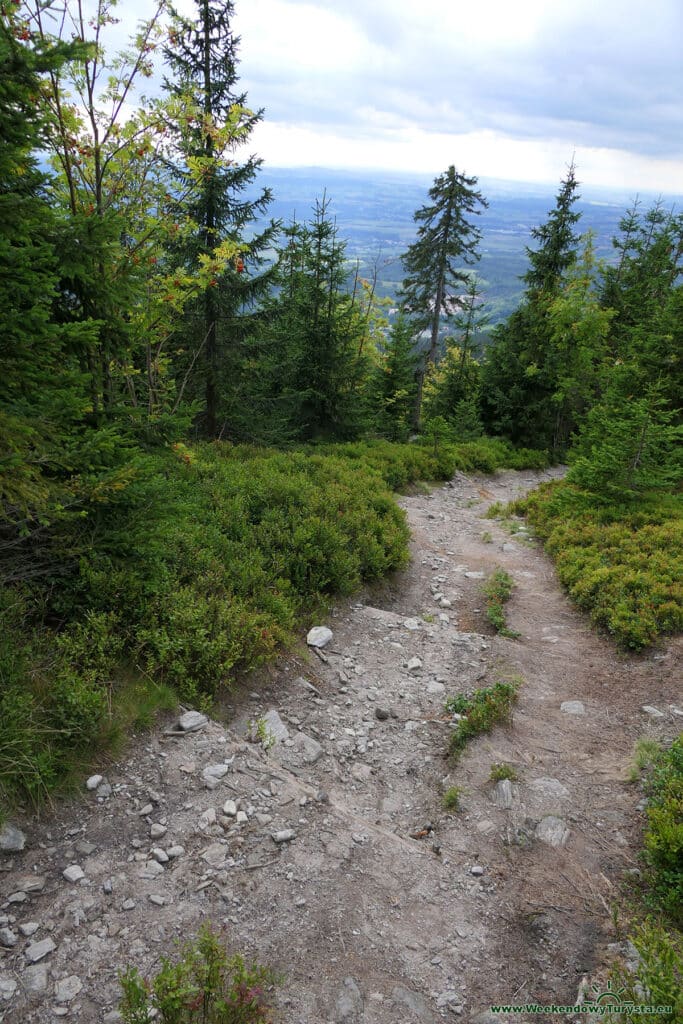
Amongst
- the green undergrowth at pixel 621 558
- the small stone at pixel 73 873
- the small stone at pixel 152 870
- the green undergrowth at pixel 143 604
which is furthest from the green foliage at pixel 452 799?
the green undergrowth at pixel 621 558

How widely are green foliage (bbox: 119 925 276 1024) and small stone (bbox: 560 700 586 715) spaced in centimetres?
470

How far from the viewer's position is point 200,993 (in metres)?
3.17

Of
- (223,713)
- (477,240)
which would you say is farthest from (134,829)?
(477,240)

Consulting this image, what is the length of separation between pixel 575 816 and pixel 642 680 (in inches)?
113

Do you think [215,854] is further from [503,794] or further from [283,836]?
[503,794]

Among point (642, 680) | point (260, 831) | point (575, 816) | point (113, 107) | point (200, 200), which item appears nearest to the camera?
point (260, 831)

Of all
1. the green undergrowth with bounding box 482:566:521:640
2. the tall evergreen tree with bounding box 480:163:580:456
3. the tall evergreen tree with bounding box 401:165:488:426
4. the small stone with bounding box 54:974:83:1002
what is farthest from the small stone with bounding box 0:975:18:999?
the tall evergreen tree with bounding box 401:165:488:426

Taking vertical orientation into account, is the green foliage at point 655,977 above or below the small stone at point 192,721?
above

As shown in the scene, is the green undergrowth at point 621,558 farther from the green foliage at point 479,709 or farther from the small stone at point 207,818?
the small stone at point 207,818

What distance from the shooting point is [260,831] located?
15.4 feet

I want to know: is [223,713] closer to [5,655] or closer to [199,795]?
[199,795]

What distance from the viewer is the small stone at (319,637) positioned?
7.59 metres

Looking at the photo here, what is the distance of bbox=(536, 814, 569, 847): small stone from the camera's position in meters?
4.86

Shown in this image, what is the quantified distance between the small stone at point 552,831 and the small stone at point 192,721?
131 inches
